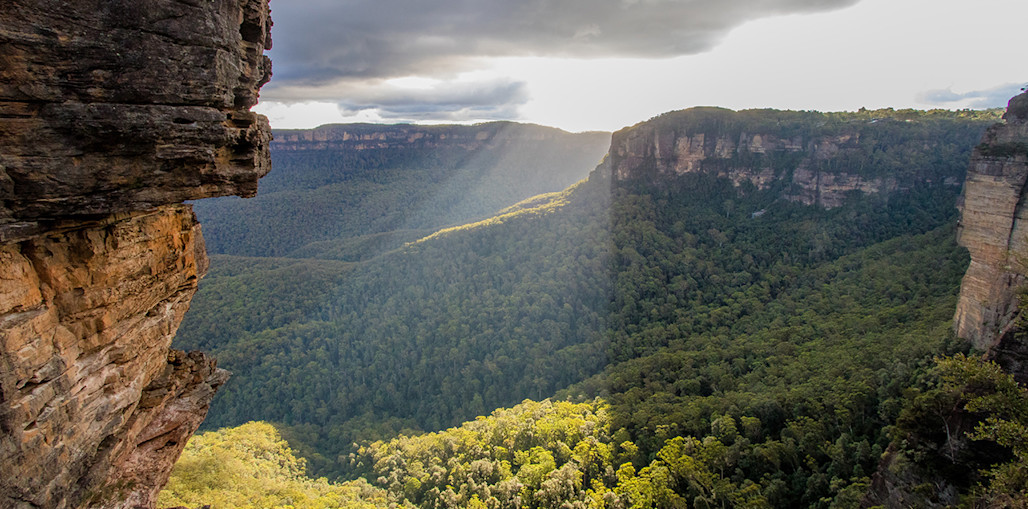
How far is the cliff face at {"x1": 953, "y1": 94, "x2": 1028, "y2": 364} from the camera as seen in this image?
2322 centimetres

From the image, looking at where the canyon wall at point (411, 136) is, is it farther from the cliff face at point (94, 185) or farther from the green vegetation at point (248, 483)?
the cliff face at point (94, 185)

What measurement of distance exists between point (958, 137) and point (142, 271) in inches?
3267

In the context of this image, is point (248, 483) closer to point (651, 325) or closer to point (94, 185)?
point (94, 185)

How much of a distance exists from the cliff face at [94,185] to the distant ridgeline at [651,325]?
23044 millimetres

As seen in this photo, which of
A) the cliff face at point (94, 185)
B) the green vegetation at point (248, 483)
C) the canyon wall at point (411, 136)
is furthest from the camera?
the canyon wall at point (411, 136)

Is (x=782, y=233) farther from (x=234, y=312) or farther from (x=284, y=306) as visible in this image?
(x=234, y=312)

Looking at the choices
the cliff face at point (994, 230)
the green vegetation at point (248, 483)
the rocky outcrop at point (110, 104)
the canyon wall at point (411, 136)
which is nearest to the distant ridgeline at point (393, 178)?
the canyon wall at point (411, 136)

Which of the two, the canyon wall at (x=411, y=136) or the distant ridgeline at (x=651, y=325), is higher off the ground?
the canyon wall at (x=411, y=136)

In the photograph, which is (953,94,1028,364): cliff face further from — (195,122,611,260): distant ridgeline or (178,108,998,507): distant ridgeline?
(195,122,611,260): distant ridgeline

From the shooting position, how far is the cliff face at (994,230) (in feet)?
76.2

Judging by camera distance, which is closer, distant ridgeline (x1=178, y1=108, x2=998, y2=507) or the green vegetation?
the green vegetation

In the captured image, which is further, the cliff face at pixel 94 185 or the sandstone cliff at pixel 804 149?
the sandstone cliff at pixel 804 149

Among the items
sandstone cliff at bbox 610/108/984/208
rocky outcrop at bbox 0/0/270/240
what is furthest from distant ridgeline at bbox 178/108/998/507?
rocky outcrop at bbox 0/0/270/240

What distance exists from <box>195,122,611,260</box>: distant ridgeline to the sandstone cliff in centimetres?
8198
